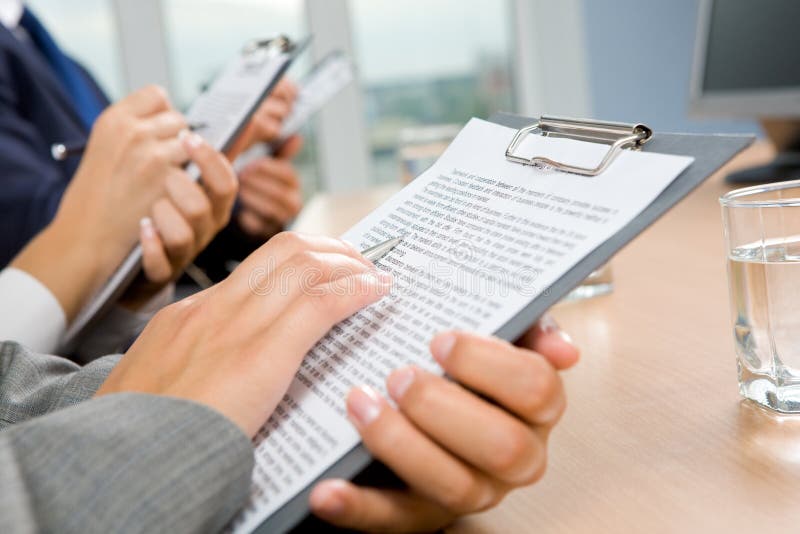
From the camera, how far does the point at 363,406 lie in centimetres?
30

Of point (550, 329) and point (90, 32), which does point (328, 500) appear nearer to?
point (550, 329)

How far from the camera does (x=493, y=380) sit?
29cm

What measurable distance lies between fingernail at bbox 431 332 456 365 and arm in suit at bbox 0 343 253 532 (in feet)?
0.26

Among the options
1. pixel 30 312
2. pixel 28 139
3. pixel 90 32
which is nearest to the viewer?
pixel 30 312

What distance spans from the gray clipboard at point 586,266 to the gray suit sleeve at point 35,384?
164 millimetres

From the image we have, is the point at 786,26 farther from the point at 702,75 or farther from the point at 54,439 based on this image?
the point at 54,439

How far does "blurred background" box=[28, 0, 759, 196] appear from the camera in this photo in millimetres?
2330

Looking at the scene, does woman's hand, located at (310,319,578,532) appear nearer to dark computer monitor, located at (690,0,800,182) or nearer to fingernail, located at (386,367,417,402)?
fingernail, located at (386,367,417,402)

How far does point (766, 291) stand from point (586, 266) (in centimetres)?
12

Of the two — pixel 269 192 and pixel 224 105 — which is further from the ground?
pixel 224 105

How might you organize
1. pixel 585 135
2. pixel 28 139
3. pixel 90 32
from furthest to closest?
pixel 90 32, pixel 28 139, pixel 585 135

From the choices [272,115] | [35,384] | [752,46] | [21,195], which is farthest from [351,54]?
[35,384]

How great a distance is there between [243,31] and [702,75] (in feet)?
5.15

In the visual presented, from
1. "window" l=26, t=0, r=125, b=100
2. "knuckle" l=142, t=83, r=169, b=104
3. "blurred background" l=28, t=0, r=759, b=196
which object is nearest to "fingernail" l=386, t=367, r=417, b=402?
"knuckle" l=142, t=83, r=169, b=104
